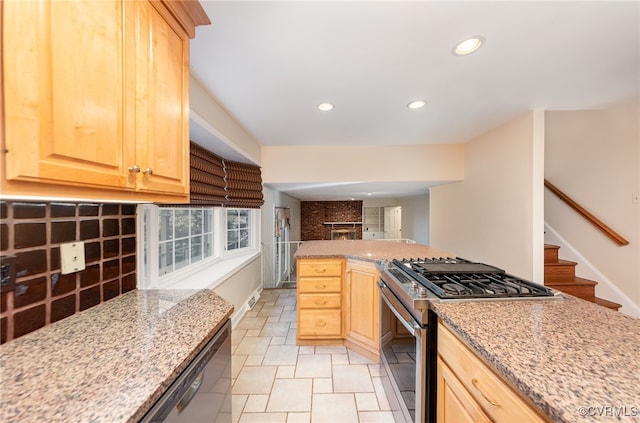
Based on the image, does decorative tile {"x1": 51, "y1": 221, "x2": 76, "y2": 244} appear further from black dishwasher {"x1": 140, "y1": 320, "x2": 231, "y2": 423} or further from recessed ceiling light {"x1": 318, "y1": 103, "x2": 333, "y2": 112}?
recessed ceiling light {"x1": 318, "y1": 103, "x2": 333, "y2": 112}

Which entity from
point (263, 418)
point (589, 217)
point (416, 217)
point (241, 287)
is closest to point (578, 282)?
point (589, 217)

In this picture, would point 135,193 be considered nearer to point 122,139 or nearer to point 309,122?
point 122,139

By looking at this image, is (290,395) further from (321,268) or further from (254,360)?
(321,268)

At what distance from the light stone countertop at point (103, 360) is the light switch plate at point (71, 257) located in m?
0.19

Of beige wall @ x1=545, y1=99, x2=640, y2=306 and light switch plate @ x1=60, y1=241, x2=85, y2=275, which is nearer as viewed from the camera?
light switch plate @ x1=60, y1=241, x2=85, y2=275

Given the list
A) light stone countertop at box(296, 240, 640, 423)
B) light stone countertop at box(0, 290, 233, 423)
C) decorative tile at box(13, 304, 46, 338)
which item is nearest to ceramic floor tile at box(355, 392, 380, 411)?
light stone countertop at box(296, 240, 640, 423)

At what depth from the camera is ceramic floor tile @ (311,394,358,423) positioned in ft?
4.84

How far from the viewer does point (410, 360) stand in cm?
124

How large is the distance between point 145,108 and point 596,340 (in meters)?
1.71

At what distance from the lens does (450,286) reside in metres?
1.19

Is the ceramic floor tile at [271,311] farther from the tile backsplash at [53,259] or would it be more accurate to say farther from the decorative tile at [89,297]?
the decorative tile at [89,297]

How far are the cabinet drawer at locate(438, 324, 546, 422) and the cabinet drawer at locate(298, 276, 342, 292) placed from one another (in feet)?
4.14

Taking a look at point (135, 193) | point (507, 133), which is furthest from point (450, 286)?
point (507, 133)

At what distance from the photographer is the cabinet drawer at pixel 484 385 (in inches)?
24.8
